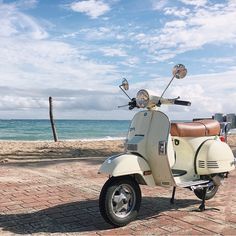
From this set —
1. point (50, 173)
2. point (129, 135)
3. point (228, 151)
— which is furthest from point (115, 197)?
point (50, 173)

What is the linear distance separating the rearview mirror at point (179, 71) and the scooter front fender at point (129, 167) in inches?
46.5

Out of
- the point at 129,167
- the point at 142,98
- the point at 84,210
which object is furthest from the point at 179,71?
the point at 84,210

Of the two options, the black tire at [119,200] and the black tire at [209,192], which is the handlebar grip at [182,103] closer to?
the black tire at [119,200]

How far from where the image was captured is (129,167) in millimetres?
4789

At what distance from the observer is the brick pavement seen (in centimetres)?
469

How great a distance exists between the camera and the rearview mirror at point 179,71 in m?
5.22

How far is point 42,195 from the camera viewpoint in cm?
644

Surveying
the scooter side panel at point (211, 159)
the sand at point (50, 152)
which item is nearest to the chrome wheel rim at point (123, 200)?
the scooter side panel at point (211, 159)

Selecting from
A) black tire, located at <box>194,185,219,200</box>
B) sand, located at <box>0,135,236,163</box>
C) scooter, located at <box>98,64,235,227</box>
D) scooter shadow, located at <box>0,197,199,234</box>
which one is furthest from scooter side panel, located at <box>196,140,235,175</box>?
sand, located at <box>0,135,236,163</box>

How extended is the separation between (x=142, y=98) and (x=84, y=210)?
5.80ft

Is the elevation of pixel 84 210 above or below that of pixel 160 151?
below

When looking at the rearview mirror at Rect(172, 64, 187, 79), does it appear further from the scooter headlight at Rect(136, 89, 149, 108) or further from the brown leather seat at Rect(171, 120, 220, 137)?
the brown leather seat at Rect(171, 120, 220, 137)

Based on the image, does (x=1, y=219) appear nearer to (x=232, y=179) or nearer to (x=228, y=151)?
(x=228, y=151)

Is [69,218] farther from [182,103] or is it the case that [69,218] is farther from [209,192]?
[209,192]
